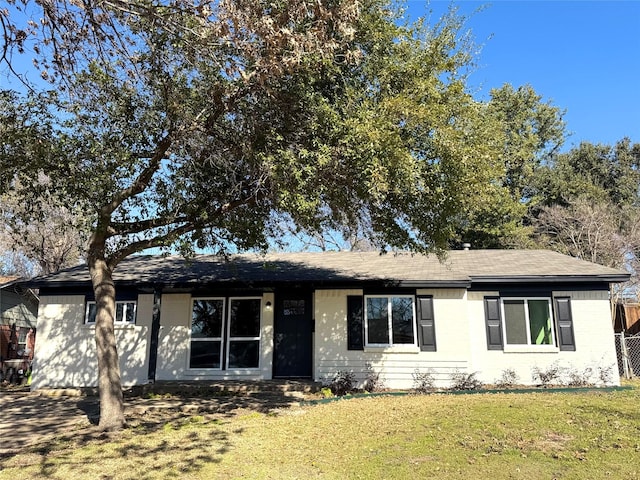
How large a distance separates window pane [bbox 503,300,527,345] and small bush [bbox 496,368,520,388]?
30.4 inches

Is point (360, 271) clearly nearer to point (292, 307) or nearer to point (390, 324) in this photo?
point (390, 324)

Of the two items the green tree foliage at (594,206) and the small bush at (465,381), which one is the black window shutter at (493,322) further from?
the green tree foliage at (594,206)

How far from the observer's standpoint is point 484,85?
9.41 metres

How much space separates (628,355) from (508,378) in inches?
188

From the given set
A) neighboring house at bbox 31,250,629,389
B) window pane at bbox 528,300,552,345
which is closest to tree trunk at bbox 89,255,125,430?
neighboring house at bbox 31,250,629,389

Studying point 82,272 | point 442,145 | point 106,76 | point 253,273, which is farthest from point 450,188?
point 82,272

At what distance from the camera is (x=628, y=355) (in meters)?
14.9

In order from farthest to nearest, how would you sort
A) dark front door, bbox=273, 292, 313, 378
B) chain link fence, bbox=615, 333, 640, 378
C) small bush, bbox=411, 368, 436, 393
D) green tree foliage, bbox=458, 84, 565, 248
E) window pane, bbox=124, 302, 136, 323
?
green tree foliage, bbox=458, 84, 565, 248, chain link fence, bbox=615, 333, 640, 378, window pane, bbox=124, 302, 136, 323, dark front door, bbox=273, 292, 313, 378, small bush, bbox=411, 368, 436, 393

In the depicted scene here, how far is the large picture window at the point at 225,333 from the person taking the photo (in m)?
13.6

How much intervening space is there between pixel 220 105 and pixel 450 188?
4.03 meters

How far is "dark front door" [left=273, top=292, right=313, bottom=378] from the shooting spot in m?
13.5

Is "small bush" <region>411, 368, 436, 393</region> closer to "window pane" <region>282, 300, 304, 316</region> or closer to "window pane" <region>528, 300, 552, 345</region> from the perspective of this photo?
"window pane" <region>528, 300, 552, 345</region>

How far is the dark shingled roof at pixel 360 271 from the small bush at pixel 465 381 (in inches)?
94.8

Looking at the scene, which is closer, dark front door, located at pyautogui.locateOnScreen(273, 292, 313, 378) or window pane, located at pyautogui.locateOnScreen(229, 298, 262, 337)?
dark front door, located at pyautogui.locateOnScreen(273, 292, 313, 378)
